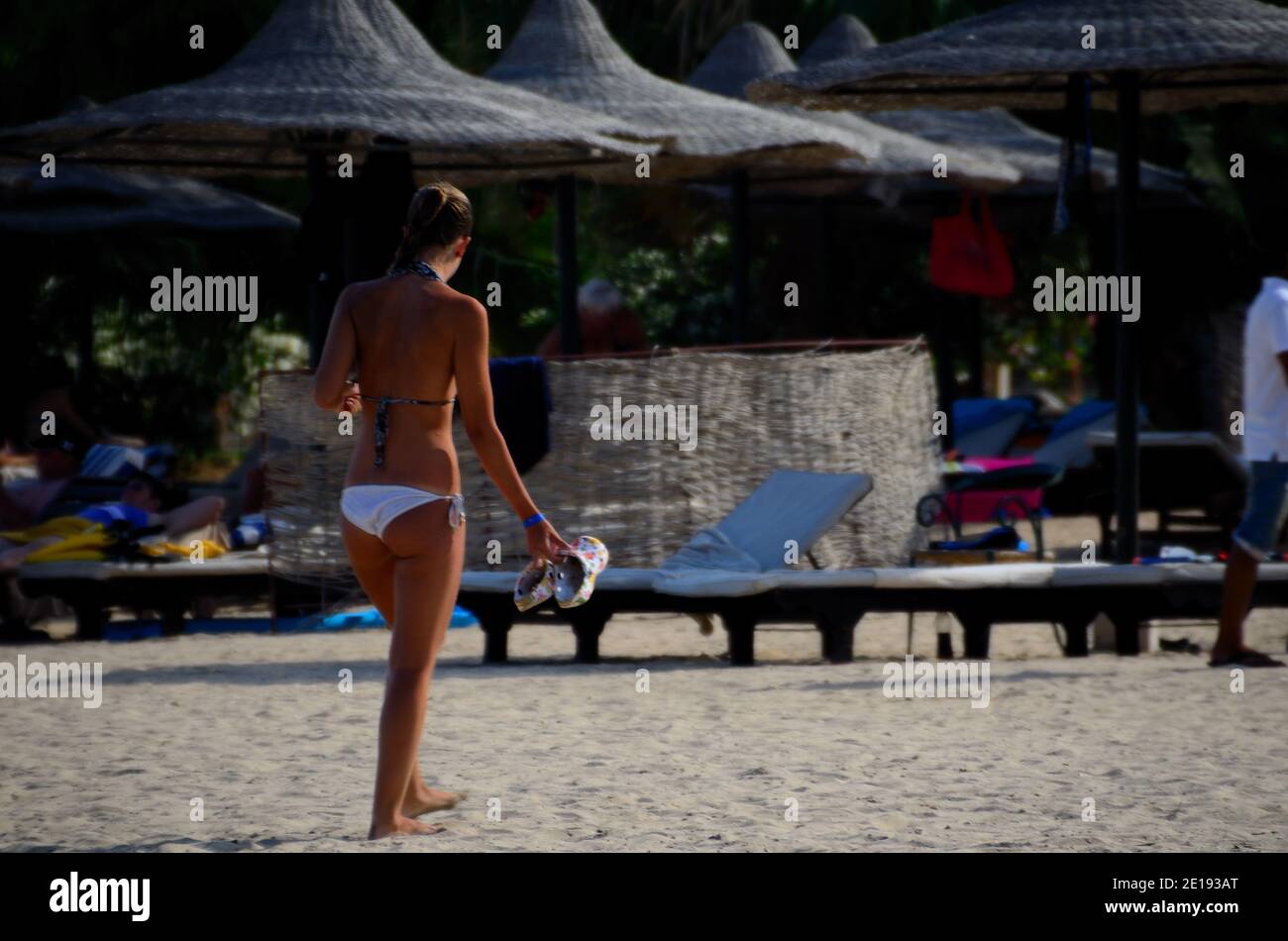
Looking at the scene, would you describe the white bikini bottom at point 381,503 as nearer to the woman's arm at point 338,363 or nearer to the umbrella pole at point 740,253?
the woman's arm at point 338,363

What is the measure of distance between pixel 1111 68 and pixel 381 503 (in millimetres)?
5427

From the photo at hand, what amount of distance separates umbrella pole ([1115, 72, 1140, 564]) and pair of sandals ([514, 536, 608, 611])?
5347 mm

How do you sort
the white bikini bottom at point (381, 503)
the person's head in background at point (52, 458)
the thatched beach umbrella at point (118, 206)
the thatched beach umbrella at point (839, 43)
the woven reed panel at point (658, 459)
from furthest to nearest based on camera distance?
the thatched beach umbrella at point (839, 43) < the thatched beach umbrella at point (118, 206) < the person's head in background at point (52, 458) < the woven reed panel at point (658, 459) < the white bikini bottom at point (381, 503)

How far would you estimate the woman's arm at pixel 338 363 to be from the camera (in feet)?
17.5

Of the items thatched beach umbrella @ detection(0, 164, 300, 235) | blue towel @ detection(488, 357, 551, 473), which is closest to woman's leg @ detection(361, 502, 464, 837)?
blue towel @ detection(488, 357, 551, 473)

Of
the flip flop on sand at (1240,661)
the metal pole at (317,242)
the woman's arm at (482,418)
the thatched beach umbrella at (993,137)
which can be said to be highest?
the thatched beach umbrella at (993,137)

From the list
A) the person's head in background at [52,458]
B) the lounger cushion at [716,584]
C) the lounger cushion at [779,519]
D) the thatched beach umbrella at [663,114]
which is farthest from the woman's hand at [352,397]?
the person's head in background at [52,458]

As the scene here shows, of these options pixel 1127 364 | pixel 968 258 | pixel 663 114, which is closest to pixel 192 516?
pixel 663 114

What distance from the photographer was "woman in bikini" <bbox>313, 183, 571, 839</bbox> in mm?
5293

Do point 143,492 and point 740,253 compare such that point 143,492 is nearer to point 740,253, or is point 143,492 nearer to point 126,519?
point 126,519

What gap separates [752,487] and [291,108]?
3099 millimetres

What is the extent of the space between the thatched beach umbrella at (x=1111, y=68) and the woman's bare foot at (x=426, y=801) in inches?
206
